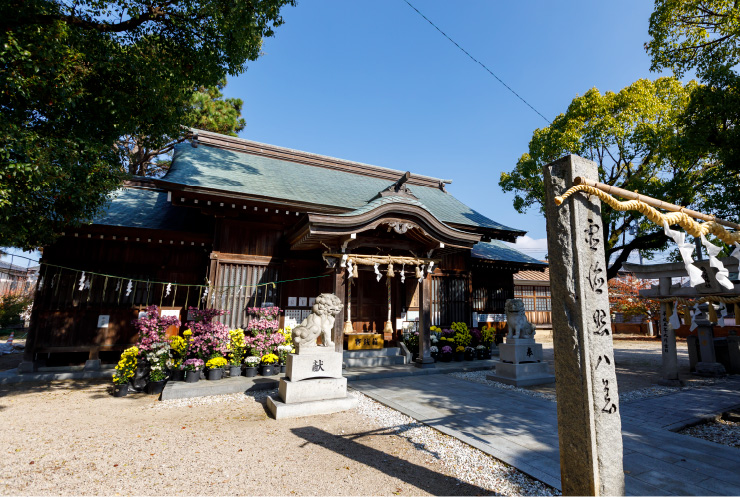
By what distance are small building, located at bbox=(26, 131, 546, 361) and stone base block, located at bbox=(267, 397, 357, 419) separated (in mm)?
2607

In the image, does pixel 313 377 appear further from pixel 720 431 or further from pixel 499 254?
pixel 499 254

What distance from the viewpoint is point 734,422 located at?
19.8 feet

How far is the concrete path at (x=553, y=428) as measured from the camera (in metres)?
3.73

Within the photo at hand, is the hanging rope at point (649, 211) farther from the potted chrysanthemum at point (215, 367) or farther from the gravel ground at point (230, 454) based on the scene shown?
the potted chrysanthemum at point (215, 367)

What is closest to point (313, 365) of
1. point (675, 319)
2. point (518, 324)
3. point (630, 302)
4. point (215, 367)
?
point (215, 367)

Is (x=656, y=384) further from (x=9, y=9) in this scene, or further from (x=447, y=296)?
(x=9, y=9)

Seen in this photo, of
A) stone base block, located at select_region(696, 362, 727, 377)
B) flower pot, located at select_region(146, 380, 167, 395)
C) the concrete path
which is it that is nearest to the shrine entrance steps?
the concrete path

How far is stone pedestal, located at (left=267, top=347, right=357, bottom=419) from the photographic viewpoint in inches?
237

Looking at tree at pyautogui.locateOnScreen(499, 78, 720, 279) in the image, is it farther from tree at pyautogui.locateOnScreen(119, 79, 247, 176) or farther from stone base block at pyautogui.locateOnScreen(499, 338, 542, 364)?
tree at pyautogui.locateOnScreen(119, 79, 247, 176)

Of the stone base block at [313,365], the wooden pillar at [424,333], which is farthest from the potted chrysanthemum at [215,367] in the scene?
the wooden pillar at [424,333]

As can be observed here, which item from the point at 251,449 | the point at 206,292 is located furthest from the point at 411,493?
the point at 206,292

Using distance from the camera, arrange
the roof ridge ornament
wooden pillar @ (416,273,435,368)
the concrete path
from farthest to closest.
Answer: the roof ridge ornament → wooden pillar @ (416,273,435,368) → the concrete path

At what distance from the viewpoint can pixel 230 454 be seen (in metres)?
4.42

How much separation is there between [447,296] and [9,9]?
1222 cm
